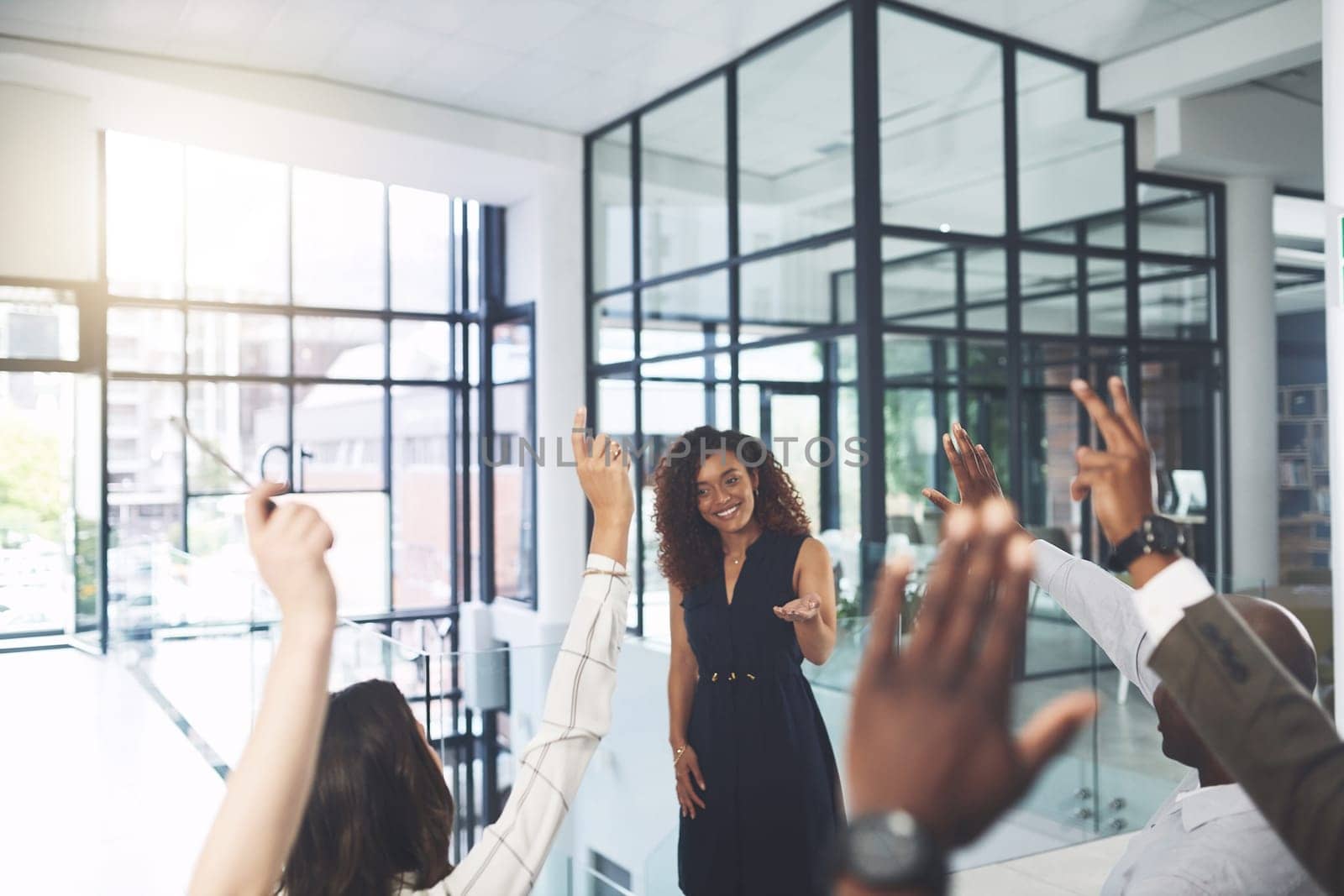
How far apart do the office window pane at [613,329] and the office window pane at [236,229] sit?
2482 mm

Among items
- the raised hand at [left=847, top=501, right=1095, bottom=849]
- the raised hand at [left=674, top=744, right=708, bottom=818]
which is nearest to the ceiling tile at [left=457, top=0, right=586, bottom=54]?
the raised hand at [left=674, top=744, right=708, bottom=818]

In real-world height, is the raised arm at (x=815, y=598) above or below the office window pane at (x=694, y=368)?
below

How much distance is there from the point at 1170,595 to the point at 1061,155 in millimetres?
6091

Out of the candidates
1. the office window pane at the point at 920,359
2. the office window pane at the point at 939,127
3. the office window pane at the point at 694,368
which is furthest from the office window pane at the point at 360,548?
the office window pane at the point at 939,127

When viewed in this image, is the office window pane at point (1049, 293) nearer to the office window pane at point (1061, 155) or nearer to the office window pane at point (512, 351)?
the office window pane at point (1061, 155)

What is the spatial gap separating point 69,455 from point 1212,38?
25.6ft

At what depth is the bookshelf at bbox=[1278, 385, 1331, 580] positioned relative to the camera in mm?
10484

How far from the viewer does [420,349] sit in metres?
8.77

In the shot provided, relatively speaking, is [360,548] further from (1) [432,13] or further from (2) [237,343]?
(1) [432,13]

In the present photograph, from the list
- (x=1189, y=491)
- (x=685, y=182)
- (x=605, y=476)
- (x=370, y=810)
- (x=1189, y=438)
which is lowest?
(x=370, y=810)

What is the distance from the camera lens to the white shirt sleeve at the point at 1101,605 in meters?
1.30

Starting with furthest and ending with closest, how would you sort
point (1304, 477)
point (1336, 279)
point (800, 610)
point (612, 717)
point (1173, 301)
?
point (1304, 477) < point (1173, 301) < point (1336, 279) < point (612, 717) < point (800, 610)

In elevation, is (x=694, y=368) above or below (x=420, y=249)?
below
